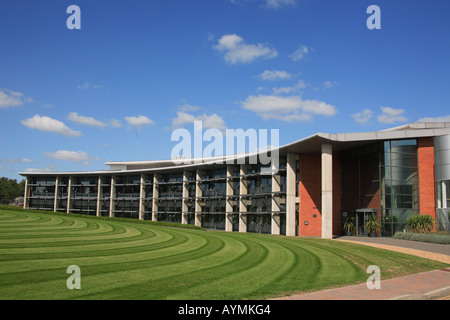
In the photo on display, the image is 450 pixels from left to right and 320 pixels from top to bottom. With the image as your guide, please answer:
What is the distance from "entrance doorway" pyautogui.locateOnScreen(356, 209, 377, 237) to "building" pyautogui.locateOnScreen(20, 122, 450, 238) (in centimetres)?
→ 7

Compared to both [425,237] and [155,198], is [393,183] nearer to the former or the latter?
[425,237]

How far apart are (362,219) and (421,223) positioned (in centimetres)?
574

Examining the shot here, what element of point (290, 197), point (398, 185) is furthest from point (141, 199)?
point (398, 185)

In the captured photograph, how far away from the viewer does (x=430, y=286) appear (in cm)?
1277

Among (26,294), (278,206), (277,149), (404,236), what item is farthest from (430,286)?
(278,206)

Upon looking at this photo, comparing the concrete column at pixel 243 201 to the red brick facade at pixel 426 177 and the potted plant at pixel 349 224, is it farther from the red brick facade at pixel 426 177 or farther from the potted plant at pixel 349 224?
the red brick facade at pixel 426 177

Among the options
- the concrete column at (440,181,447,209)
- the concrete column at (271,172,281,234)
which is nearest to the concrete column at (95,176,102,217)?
the concrete column at (271,172,281,234)

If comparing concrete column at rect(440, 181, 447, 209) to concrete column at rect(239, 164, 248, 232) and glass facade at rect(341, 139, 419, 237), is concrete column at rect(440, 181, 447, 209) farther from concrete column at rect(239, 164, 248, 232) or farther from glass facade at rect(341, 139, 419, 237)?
concrete column at rect(239, 164, 248, 232)

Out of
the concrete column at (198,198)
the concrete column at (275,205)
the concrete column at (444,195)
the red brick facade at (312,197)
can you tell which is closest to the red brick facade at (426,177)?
the concrete column at (444,195)

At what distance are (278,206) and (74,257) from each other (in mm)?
30072

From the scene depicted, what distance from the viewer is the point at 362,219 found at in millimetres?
36500

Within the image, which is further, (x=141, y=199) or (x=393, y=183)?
(x=141, y=199)

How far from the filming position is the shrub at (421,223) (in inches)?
1239
